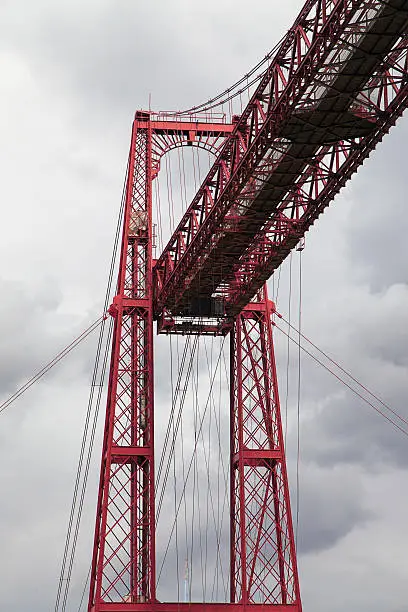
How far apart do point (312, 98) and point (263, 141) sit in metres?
3.14

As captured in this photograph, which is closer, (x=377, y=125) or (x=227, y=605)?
(x=377, y=125)

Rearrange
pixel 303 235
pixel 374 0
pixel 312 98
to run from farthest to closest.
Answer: pixel 303 235 → pixel 312 98 → pixel 374 0

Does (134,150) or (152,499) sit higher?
(134,150)

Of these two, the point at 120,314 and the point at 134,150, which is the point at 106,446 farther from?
the point at 134,150

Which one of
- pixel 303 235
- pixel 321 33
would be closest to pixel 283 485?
pixel 303 235

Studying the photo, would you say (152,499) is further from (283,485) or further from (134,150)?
(134,150)

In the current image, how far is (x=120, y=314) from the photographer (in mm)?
61469

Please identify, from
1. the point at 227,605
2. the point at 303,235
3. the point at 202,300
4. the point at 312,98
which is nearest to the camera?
the point at 312,98

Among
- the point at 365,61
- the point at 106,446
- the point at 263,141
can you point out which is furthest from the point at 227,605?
the point at 365,61

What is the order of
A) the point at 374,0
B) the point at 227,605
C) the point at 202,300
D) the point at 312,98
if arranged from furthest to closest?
the point at 202,300
the point at 227,605
the point at 312,98
the point at 374,0

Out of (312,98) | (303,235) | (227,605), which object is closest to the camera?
(312,98)

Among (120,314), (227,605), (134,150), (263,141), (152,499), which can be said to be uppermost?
(134,150)

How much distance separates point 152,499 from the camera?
58.8 metres

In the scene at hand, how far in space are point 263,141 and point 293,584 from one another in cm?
2159
